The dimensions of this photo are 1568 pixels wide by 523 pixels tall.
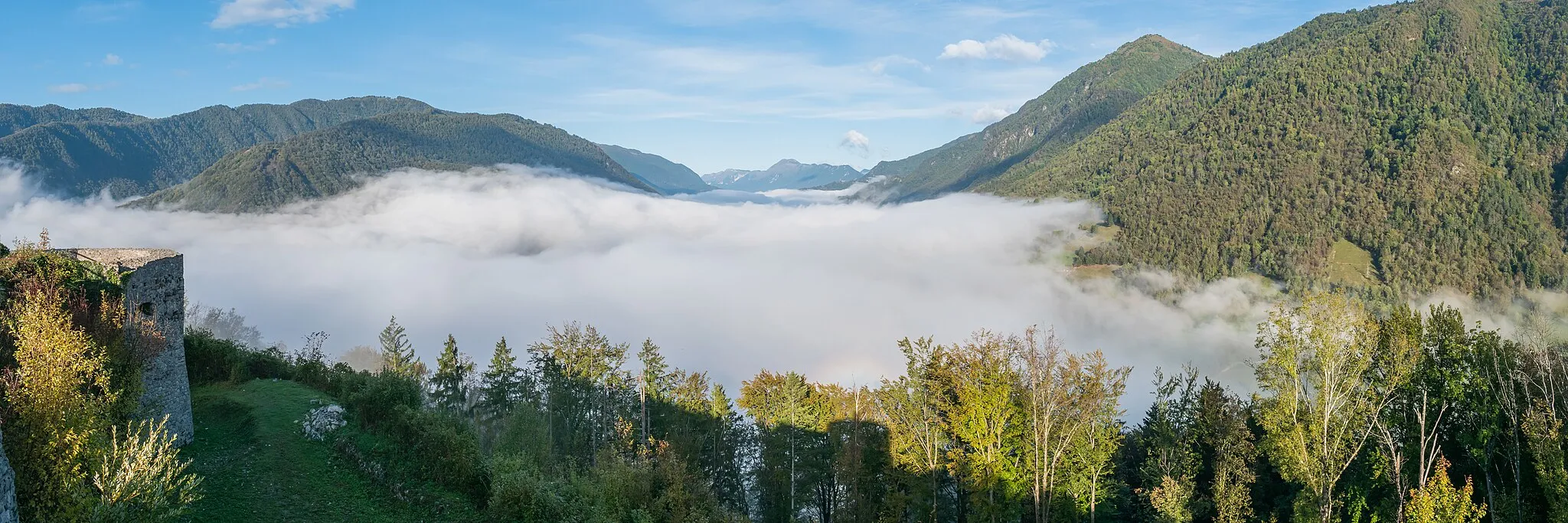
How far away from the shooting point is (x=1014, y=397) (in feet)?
96.3

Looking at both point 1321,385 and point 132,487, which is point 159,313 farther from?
point 1321,385

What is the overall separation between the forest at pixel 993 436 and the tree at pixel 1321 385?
8cm

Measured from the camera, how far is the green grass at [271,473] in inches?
795

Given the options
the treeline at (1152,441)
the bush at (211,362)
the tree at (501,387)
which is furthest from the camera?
the tree at (501,387)

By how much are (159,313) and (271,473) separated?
578cm

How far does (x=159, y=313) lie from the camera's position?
875 inches

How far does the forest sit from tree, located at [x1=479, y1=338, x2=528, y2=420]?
8.73 m

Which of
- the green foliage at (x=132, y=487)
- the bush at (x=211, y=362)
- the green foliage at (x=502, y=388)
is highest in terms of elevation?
the green foliage at (x=132, y=487)

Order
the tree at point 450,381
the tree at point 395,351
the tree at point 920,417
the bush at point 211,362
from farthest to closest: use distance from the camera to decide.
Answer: the tree at point 395,351 → the tree at point 450,381 → the bush at point 211,362 → the tree at point 920,417

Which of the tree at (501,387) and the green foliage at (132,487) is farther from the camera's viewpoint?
the tree at (501,387)

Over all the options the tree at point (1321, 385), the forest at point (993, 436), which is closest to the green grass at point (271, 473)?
the forest at point (993, 436)

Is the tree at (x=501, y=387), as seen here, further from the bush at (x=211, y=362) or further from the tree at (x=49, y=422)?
the tree at (x=49, y=422)

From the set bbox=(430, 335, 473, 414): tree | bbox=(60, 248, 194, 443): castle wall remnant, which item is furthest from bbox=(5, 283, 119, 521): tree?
bbox=(430, 335, 473, 414): tree

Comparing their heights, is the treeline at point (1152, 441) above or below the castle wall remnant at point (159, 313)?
below
